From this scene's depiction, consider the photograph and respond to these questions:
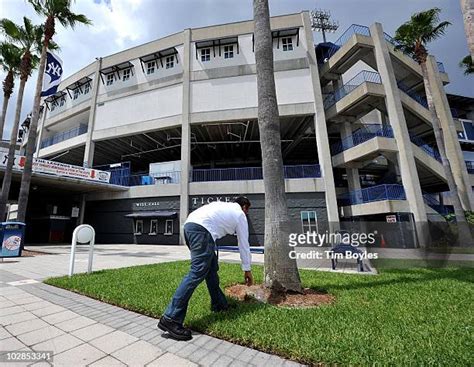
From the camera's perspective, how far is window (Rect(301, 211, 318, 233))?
16.3m

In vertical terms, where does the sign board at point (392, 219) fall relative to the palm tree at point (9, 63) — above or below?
below

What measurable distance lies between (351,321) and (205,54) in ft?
72.2

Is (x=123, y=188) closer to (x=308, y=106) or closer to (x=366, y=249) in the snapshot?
(x=308, y=106)

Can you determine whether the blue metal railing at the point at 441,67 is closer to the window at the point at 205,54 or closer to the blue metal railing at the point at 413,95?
the blue metal railing at the point at 413,95

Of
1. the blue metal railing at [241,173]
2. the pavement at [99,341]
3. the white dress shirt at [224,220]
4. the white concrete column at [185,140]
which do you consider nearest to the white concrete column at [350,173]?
the blue metal railing at [241,173]

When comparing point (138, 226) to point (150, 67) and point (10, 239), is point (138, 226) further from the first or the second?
point (150, 67)

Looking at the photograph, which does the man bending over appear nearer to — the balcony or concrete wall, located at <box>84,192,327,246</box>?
concrete wall, located at <box>84,192,327,246</box>

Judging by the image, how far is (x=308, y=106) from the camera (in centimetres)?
1783

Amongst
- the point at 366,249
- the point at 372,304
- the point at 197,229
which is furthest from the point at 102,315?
the point at 366,249

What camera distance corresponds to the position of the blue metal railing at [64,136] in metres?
24.0

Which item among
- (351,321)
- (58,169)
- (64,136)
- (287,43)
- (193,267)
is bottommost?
(351,321)

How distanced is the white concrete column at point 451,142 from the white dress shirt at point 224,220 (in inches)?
786

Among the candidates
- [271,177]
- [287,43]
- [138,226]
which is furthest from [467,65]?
[138,226]

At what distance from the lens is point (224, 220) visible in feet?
9.90
